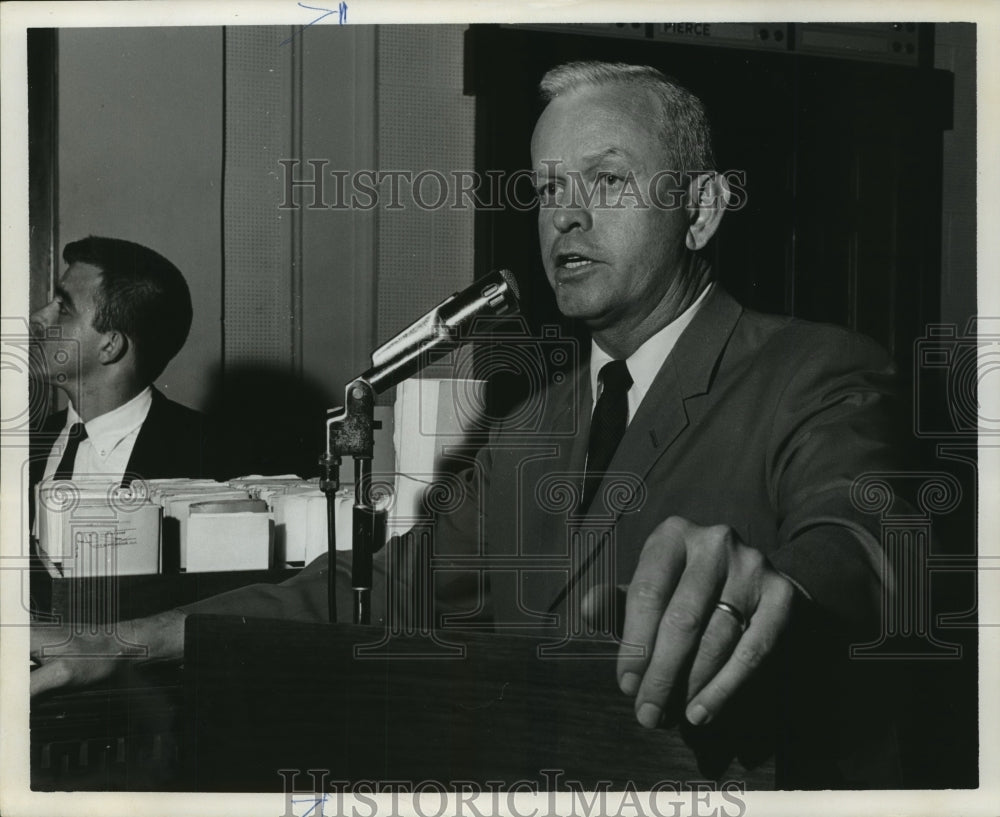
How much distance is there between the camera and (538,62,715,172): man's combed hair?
1767 mm

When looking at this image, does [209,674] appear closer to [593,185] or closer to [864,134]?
[593,185]

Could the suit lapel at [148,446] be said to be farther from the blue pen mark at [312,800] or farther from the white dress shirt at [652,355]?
the white dress shirt at [652,355]

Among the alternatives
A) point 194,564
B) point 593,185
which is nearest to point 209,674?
point 194,564

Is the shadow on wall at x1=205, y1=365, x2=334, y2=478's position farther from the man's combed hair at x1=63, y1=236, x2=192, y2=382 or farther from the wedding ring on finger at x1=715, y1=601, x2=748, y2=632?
the wedding ring on finger at x1=715, y1=601, x2=748, y2=632

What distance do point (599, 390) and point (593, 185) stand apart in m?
0.34

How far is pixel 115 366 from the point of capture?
1844 mm

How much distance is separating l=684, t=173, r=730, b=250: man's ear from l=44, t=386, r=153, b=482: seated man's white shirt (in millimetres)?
992

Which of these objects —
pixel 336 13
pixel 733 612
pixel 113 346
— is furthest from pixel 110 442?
pixel 733 612

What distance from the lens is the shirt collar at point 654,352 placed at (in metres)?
1.76

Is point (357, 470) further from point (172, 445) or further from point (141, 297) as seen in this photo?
point (141, 297)

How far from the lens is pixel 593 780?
1.71 m

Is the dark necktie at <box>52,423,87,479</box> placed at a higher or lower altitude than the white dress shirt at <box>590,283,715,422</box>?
lower

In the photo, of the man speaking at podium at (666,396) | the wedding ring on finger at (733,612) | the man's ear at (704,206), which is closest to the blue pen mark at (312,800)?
the man speaking at podium at (666,396)

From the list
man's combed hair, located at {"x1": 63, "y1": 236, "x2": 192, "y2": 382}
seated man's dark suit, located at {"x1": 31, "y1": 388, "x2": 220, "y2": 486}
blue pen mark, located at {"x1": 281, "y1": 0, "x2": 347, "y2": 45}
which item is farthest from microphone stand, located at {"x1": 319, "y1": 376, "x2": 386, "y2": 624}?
blue pen mark, located at {"x1": 281, "y1": 0, "x2": 347, "y2": 45}
